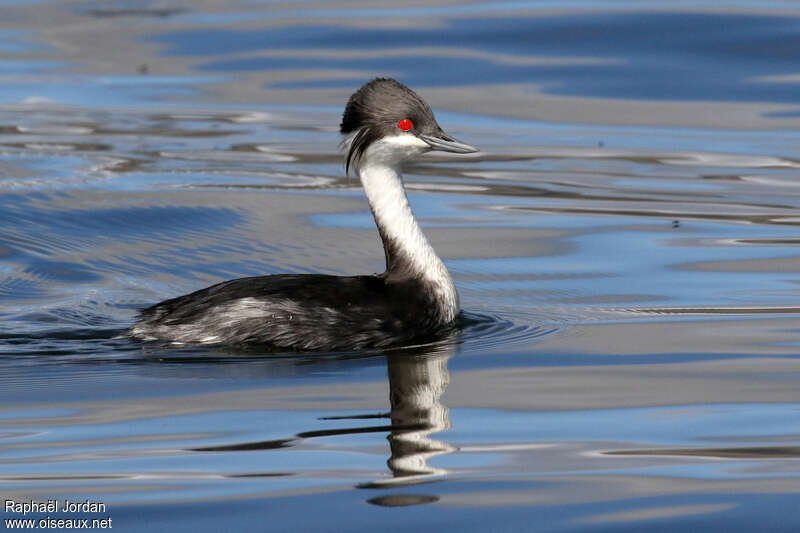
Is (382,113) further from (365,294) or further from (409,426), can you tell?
(409,426)

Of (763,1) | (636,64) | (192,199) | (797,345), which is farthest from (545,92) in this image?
(797,345)

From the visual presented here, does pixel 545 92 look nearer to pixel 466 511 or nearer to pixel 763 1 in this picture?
pixel 763 1

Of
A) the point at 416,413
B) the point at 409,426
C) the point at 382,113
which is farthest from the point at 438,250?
the point at 409,426

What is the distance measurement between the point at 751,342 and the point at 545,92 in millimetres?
8895

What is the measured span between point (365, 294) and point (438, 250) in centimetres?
264

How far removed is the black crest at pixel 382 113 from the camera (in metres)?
8.20

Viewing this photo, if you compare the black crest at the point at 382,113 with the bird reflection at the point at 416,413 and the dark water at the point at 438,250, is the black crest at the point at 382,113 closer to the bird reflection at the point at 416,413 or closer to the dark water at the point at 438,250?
the dark water at the point at 438,250

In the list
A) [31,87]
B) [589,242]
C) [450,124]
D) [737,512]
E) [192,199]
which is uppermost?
[31,87]

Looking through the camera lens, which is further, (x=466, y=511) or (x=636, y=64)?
(x=636, y=64)

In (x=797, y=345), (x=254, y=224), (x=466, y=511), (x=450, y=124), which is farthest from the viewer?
(x=450, y=124)

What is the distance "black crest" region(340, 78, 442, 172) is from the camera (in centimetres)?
820

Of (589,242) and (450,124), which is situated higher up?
(450,124)

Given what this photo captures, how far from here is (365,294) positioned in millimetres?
7918

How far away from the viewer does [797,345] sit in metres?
7.72
